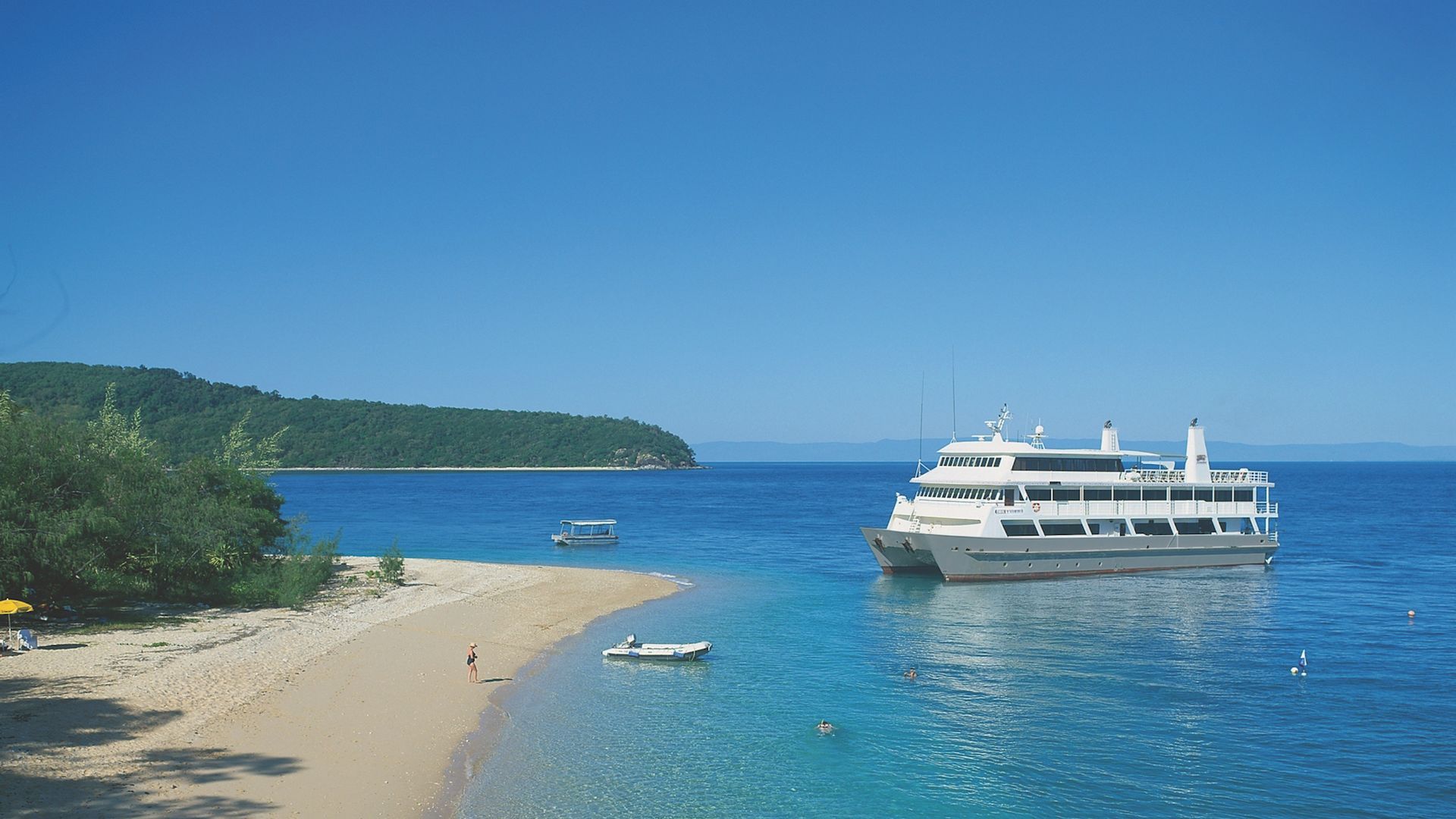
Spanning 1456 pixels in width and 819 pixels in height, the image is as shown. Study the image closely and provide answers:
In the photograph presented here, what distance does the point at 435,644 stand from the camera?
3616 centimetres

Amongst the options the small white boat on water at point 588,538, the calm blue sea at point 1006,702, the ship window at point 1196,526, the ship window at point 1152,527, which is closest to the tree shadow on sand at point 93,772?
the calm blue sea at point 1006,702

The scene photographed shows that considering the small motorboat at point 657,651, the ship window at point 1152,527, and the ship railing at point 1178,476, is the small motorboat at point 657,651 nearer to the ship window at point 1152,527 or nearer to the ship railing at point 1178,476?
the ship railing at point 1178,476

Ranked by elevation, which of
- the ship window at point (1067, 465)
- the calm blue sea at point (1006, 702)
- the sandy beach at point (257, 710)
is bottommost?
the calm blue sea at point (1006, 702)

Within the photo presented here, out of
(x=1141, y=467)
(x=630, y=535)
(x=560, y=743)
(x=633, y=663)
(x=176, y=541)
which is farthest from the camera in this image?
(x=630, y=535)

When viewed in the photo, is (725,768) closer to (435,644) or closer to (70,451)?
(435,644)

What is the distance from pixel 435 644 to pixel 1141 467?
47.6 m

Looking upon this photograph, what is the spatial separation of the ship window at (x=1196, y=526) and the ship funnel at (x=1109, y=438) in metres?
6.22

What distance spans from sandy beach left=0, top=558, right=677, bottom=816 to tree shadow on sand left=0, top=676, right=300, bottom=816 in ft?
0.16

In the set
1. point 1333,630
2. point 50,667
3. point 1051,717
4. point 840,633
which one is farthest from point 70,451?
A: point 1333,630

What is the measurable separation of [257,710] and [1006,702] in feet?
74.2

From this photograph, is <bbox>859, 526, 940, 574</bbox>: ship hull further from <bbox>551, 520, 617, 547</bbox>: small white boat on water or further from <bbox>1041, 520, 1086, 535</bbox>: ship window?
<bbox>551, 520, 617, 547</bbox>: small white boat on water

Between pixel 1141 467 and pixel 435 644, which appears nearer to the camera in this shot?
pixel 435 644

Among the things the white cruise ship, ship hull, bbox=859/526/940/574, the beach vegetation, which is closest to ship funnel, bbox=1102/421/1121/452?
the white cruise ship

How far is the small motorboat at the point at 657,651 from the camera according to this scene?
35.1 meters
